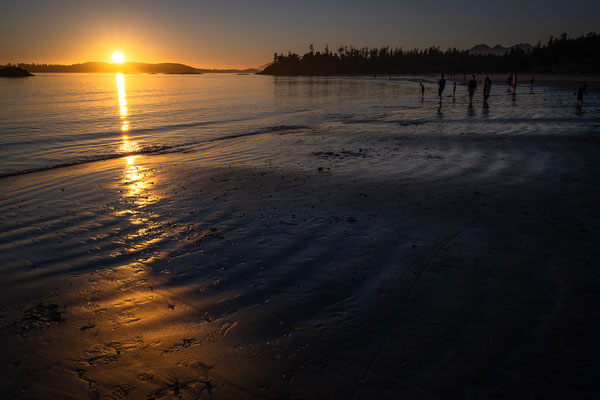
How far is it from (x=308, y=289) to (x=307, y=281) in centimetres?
24

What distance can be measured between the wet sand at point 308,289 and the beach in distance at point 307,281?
3cm

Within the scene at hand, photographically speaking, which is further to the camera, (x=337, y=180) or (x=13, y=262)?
(x=337, y=180)

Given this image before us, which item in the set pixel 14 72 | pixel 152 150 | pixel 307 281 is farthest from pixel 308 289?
pixel 14 72

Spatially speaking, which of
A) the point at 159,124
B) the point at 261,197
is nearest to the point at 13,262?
the point at 261,197

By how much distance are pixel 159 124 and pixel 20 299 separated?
2513 centimetres

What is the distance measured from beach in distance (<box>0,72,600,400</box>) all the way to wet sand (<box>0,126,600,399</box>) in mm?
26

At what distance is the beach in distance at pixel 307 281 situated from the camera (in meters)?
3.53

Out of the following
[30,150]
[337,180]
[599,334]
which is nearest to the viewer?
[599,334]

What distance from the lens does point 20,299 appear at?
5.10 m

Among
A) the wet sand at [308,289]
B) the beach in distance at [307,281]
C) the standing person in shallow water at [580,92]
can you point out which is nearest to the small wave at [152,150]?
the beach in distance at [307,281]

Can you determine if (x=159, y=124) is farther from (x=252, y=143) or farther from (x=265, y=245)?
(x=265, y=245)

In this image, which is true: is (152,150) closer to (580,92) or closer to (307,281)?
(307,281)

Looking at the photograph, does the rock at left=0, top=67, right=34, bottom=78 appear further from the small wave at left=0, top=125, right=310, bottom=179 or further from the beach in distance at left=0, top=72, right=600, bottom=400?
the beach in distance at left=0, top=72, right=600, bottom=400

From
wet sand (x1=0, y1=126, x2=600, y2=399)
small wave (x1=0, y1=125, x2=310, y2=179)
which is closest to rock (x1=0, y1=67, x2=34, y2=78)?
small wave (x1=0, y1=125, x2=310, y2=179)
